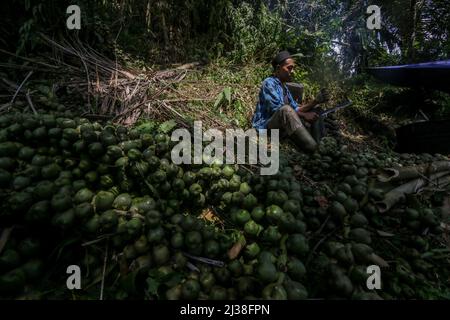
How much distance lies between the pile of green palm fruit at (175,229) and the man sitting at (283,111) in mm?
1644

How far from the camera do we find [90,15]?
14.1 feet

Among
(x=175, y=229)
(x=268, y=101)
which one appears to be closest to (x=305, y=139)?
(x=268, y=101)

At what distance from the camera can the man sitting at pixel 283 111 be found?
3.48 meters

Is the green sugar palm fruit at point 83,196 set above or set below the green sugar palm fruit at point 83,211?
above

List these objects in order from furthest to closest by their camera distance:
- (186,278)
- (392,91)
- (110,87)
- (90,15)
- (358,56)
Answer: (358,56)
(392,91)
(90,15)
(110,87)
(186,278)

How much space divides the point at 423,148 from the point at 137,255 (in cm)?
498

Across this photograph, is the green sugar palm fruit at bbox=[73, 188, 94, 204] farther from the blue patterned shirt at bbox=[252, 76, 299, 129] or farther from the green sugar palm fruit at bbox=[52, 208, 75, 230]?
the blue patterned shirt at bbox=[252, 76, 299, 129]

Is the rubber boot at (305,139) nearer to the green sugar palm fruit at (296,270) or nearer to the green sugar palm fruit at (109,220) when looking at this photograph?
the green sugar palm fruit at (296,270)

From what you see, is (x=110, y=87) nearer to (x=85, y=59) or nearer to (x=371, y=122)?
(x=85, y=59)

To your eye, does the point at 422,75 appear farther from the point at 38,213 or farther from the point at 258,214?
the point at 38,213

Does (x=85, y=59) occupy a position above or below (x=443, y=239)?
above

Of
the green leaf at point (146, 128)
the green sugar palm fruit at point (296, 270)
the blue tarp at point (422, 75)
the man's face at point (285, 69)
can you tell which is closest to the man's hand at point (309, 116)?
the man's face at point (285, 69)

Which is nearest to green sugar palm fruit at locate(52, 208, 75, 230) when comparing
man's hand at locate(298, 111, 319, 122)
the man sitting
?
the man sitting

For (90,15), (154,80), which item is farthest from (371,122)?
(90,15)
